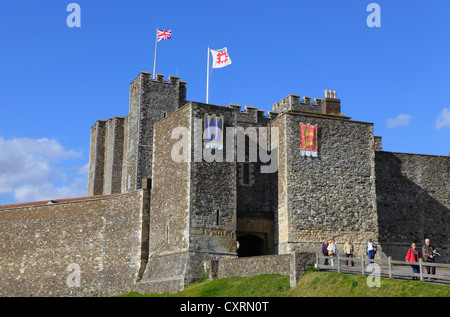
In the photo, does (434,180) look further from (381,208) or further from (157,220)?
(157,220)

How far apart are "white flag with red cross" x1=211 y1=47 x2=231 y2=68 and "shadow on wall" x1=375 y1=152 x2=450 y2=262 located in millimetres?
10832

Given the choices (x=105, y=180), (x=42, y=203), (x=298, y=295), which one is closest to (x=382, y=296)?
(x=298, y=295)

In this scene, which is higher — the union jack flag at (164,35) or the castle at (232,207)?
the union jack flag at (164,35)

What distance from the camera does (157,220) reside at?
34.1 m

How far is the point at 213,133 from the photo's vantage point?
108 feet

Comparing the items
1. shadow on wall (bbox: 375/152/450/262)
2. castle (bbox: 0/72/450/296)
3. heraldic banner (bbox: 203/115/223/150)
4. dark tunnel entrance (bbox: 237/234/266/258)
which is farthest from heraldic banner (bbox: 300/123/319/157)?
shadow on wall (bbox: 375/152/450/262)

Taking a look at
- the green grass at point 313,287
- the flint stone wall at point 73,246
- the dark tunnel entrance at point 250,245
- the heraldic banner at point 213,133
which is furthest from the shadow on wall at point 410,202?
the flint stone wall at point 73,246

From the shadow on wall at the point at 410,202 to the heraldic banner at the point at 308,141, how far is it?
6.12 meters

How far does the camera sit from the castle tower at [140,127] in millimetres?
46844

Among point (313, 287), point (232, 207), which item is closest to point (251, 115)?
point (232, 207)

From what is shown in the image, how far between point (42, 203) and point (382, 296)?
26.8m

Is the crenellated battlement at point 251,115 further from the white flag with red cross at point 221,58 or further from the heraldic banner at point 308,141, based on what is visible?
the heraldic banner at point 308,141

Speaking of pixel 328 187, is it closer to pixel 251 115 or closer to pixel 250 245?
pixel 250 245

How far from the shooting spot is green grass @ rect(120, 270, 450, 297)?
20203 mm
